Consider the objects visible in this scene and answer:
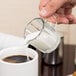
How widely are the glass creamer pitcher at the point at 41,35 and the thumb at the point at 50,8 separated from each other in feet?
0.10

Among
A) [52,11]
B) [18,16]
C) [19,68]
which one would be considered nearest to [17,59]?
[19,68]

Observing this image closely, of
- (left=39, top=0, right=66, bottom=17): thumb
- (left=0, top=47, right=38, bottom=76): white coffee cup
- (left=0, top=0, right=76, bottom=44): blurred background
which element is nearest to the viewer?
(left=0, top=47, right=38, bottom=76): white coffee cup

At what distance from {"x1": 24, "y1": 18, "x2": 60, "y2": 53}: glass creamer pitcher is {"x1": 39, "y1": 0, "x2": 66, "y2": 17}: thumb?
1.2 inches

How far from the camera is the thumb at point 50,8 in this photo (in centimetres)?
59

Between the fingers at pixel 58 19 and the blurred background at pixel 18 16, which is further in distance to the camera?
the blurred background at pixel 18 16

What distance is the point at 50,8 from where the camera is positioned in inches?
23.6

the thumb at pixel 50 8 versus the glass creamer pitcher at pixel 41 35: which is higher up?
the thumb at pixel 50 8

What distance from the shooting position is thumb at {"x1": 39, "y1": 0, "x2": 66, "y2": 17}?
589 mm

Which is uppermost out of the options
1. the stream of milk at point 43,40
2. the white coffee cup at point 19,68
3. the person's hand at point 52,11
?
the person's hand at point 52,11

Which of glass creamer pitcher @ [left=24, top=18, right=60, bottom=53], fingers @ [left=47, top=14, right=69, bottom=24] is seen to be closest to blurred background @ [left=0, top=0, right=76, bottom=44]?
fingers @ [left=47, top=14, right=69, bottom=24]

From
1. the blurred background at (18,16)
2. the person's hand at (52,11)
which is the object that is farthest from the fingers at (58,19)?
the blurred background at (18,16)

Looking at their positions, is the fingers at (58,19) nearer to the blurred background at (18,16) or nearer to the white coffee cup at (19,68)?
the white coffee cup at (19,68)

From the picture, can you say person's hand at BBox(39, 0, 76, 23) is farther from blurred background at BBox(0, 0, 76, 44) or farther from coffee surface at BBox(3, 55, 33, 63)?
blurred background at BBox(0, 0, 76, 44)

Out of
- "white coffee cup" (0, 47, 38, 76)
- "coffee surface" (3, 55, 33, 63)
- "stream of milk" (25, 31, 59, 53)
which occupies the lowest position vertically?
"white coffee cup" (0, 47, 38, 76)
